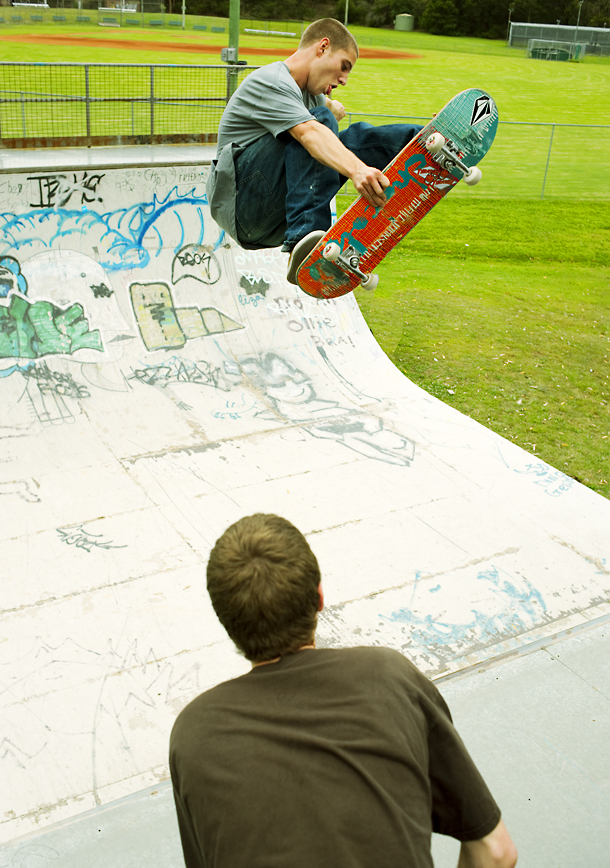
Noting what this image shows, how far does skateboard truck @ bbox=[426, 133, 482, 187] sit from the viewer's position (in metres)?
4.25

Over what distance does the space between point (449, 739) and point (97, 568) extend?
3.79 metres

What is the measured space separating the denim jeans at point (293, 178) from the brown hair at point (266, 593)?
10.1 ft

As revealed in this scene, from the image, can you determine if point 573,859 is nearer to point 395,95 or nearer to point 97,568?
point 97,568

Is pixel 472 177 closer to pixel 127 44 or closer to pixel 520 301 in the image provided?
pixel 520 301

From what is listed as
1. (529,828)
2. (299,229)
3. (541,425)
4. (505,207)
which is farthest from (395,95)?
(529,828)

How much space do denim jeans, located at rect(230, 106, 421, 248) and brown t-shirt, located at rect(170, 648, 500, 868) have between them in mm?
3267

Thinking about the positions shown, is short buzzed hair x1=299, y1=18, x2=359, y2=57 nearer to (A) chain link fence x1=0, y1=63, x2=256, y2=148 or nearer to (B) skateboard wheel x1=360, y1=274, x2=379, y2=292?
(B) skateboard wheel x1=360, y1=274, x2=379, y2=292

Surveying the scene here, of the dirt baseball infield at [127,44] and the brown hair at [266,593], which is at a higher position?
the dirt baseball infield at [127,44]

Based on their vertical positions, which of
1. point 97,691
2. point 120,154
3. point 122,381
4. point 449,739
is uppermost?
point 120,154

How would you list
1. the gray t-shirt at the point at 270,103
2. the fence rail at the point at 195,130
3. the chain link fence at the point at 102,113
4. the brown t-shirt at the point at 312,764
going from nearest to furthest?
the brown t-shirt at the point at 312,764 < the gray t-shirt at the point at 270,103 < the chain link fence at the point at 102,113 < the fence rail at the point at 195,130

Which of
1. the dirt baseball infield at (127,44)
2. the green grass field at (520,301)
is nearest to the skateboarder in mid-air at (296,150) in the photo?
the green grass field at (520,301)

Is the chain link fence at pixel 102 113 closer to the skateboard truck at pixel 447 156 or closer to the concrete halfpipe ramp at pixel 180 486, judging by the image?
the concrete halfpipe ramp at pixel 180 486

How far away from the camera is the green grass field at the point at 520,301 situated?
841cm

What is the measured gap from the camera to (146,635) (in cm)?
445
